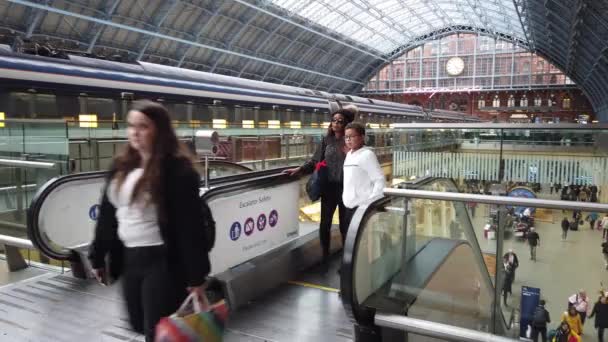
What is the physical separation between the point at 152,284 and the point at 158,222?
0.28 metres

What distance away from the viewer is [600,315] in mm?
3215

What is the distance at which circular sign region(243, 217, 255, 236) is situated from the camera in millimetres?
A: 4352

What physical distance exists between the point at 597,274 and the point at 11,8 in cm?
2954

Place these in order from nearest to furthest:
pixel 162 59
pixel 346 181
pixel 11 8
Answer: pixel 346 181
pixel 11 8
pixel 162 59

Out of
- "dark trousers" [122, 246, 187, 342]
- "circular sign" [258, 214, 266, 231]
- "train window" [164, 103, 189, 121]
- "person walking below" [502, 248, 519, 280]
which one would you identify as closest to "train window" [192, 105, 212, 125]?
"train window" [164, 103, 189, 121]

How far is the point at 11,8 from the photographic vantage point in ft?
82.5

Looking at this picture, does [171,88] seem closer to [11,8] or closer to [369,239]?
[369,239]

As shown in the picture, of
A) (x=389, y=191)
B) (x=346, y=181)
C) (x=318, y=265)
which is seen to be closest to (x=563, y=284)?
(x=389, y=191)

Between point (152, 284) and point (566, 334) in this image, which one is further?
point (566, 334)

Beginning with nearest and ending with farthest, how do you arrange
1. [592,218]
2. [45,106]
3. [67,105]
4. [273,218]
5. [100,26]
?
[592,218] < [273,218] < [45,106] < [67,105] < [100,26]

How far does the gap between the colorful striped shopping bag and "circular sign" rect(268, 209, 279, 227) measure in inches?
98.0

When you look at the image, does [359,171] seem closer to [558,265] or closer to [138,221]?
[558,265]

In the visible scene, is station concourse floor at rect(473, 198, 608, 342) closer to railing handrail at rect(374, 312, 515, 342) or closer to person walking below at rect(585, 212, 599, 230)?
person walking below at rect(585, 212, 599, 230)

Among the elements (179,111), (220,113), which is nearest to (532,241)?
(179,111)
